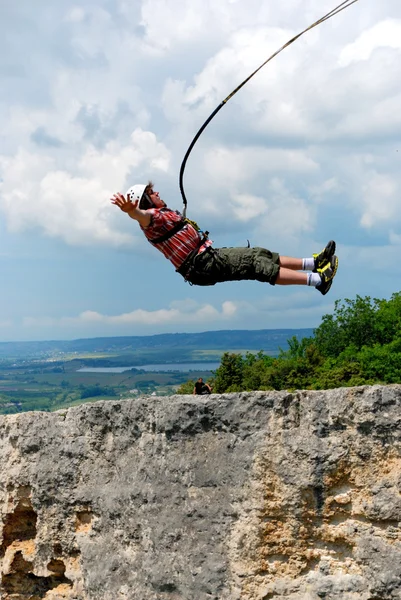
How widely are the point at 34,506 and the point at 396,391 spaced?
478 centimetres

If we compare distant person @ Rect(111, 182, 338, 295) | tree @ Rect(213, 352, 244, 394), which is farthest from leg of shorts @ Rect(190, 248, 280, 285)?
tree @ Rect(213, 352, 244, 394)

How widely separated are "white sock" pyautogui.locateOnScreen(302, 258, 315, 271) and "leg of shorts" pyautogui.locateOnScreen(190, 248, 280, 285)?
0.40m

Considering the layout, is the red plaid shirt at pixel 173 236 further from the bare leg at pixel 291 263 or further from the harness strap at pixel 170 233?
the bare leg at pixel 291 263

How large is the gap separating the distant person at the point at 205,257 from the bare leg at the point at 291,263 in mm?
61

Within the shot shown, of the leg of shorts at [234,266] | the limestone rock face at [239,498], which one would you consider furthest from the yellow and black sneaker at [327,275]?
the limestone rock face at [239,498]

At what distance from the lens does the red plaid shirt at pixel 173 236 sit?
31.2 ft

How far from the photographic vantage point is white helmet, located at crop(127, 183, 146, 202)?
9391mm

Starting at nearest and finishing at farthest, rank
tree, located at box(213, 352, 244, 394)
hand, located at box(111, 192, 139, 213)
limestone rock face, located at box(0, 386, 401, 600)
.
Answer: limestone rock face, located at box(0, 386, 401, 600) < hand, located at box(111, 192, 139, 213) < tree, located at box(213, 352, 244, 394)

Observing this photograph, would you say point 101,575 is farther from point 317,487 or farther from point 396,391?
point 396,391

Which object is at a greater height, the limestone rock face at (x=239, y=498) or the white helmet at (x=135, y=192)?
the white helmet at (x=135, y=192)

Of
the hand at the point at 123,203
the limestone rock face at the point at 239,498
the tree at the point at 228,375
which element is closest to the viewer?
the limestone rock face at the point at 239,498

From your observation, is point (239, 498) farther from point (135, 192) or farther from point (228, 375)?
point (228, 375)

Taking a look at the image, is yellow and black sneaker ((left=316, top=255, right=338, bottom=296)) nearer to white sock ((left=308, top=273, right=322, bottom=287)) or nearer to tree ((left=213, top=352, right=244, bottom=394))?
white sock ((left=308, top=273, right=322, bottom=287))

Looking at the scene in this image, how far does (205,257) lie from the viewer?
9500 millimetres
